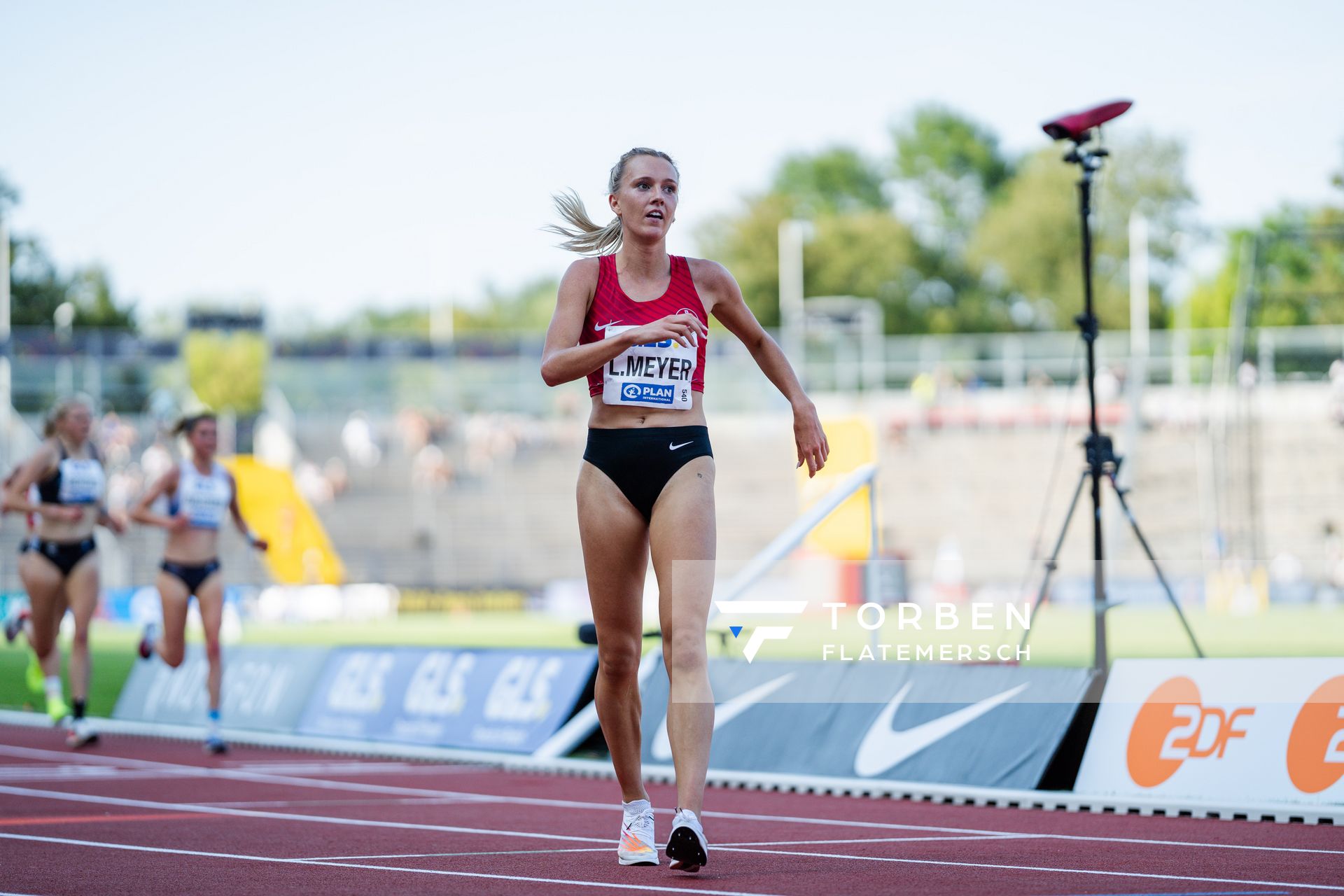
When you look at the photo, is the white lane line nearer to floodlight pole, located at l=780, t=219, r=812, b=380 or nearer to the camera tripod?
the camera tripod

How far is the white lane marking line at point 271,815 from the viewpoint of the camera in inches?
275

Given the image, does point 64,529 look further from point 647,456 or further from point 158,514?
point 647,456

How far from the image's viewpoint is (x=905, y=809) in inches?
320

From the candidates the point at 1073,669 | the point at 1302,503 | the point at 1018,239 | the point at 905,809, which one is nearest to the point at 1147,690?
the point at 1073,669

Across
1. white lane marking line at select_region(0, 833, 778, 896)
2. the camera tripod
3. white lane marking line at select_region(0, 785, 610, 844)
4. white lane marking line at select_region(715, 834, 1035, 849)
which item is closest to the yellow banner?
the camera tripod

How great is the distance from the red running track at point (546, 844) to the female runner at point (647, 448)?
527mm

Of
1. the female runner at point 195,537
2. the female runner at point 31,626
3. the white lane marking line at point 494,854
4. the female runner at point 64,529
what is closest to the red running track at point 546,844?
the white lane marking line at point 494,854

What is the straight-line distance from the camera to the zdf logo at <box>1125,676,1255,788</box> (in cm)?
782

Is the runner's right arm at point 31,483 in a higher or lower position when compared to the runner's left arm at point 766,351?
lower

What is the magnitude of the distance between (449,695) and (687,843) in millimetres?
6919

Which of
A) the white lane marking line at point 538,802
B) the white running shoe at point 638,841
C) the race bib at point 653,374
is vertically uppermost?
the race bib at point 653,374

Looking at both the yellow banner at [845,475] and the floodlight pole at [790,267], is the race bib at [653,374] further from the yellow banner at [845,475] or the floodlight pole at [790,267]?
the floodlight pole at [790,267]

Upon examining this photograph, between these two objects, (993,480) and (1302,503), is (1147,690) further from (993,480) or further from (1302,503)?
(993,480)

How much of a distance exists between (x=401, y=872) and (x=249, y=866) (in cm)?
61
